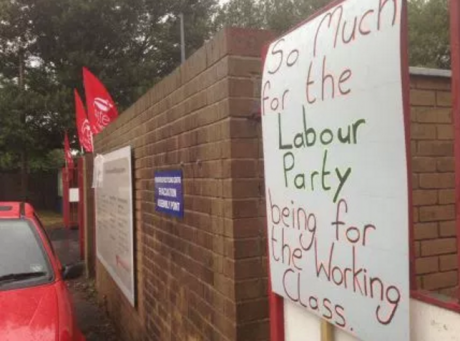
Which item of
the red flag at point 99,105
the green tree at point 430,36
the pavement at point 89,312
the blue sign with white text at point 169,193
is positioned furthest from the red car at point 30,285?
the green tree at point 430,36

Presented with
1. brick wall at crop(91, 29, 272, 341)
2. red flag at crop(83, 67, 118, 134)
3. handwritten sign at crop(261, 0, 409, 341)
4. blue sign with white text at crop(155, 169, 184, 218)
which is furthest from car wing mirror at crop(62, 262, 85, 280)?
red flag at crop(83, 67, 118, 134)

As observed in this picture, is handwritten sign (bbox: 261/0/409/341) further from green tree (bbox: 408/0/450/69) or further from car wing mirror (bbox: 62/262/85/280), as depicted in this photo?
green tree (bbox: 408/0/450/69)

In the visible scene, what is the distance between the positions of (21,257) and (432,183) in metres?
3.00

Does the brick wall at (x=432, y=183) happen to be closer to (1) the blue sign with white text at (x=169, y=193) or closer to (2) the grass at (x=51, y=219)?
(1) the blue sign with white text at (x=169, y=193)

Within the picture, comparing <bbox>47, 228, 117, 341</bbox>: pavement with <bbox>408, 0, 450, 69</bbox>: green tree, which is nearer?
<bbox>47, 228, 117, 341</bbox>: pavement

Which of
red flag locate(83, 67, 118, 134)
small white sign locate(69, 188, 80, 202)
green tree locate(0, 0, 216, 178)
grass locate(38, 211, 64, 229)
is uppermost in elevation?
green tree locate(0, 0, 216, 178)

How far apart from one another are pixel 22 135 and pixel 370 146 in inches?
880

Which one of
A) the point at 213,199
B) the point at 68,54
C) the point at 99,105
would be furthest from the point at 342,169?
the point at 68,54

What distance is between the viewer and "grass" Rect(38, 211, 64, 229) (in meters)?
19.5

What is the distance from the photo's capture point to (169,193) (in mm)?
3949

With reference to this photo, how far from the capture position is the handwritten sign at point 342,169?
156 cm

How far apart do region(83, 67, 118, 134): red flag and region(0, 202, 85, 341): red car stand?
3860mm

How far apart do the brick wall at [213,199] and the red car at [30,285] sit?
2.44 feet

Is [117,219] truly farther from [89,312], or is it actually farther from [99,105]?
[99,105]
